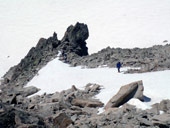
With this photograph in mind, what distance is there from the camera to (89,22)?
6506 cm

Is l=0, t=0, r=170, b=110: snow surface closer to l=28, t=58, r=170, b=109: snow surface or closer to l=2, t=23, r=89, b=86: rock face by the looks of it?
l=28, t=58, r=170, b=109: snow surface

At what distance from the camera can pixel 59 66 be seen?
926 inches

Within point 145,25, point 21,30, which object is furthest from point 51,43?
point 21,30

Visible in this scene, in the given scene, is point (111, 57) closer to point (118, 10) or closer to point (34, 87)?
point (34, 87)

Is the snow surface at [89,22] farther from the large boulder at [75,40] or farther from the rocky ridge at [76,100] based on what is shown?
the rocky ridge at [76,100]

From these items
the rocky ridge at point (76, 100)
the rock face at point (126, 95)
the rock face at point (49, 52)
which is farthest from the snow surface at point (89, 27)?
the rock face at point (126, 95)

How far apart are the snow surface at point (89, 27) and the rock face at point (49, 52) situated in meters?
1.77

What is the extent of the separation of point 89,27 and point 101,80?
146ft

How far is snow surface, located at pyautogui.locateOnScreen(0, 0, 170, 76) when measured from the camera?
50.1 meters

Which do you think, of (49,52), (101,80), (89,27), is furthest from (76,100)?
(89,27)

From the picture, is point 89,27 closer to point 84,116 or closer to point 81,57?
point 81,57

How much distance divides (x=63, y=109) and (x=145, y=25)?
4498 cm

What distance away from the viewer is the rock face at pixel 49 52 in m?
25.5

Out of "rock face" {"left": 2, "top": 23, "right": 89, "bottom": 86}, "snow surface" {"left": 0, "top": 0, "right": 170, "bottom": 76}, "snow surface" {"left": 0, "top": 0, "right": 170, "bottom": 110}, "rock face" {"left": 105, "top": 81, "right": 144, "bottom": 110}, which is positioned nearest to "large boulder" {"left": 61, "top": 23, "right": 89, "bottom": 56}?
"rock face" {"left": 2, "top": 23, "right": 89, "bottom": 86}
